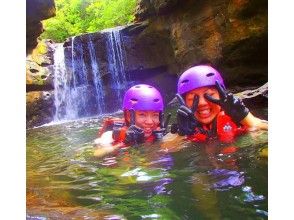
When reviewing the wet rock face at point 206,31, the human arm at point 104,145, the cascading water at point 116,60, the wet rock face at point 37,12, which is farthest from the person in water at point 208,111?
the wet rock face at point 37,12

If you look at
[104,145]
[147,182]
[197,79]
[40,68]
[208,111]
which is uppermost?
[40,68]

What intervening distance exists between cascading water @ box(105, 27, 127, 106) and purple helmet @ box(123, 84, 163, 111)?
1364 mm

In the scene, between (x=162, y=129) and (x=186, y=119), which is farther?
(x=162, y=129)

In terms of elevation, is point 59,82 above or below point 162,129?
above

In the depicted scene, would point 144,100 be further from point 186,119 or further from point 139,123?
point 186,119

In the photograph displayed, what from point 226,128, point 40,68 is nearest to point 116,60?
point 40,68

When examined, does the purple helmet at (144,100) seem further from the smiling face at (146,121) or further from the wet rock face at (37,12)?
the wet rock face at (37,12)

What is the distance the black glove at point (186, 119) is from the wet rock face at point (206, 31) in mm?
1538

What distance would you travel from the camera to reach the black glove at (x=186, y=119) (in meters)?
2.65

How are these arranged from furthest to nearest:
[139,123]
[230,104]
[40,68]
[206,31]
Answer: [40,68], [206,31], [139,123], [230,104]

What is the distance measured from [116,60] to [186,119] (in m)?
3.70

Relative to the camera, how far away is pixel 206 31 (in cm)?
551

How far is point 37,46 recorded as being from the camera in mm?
6078
